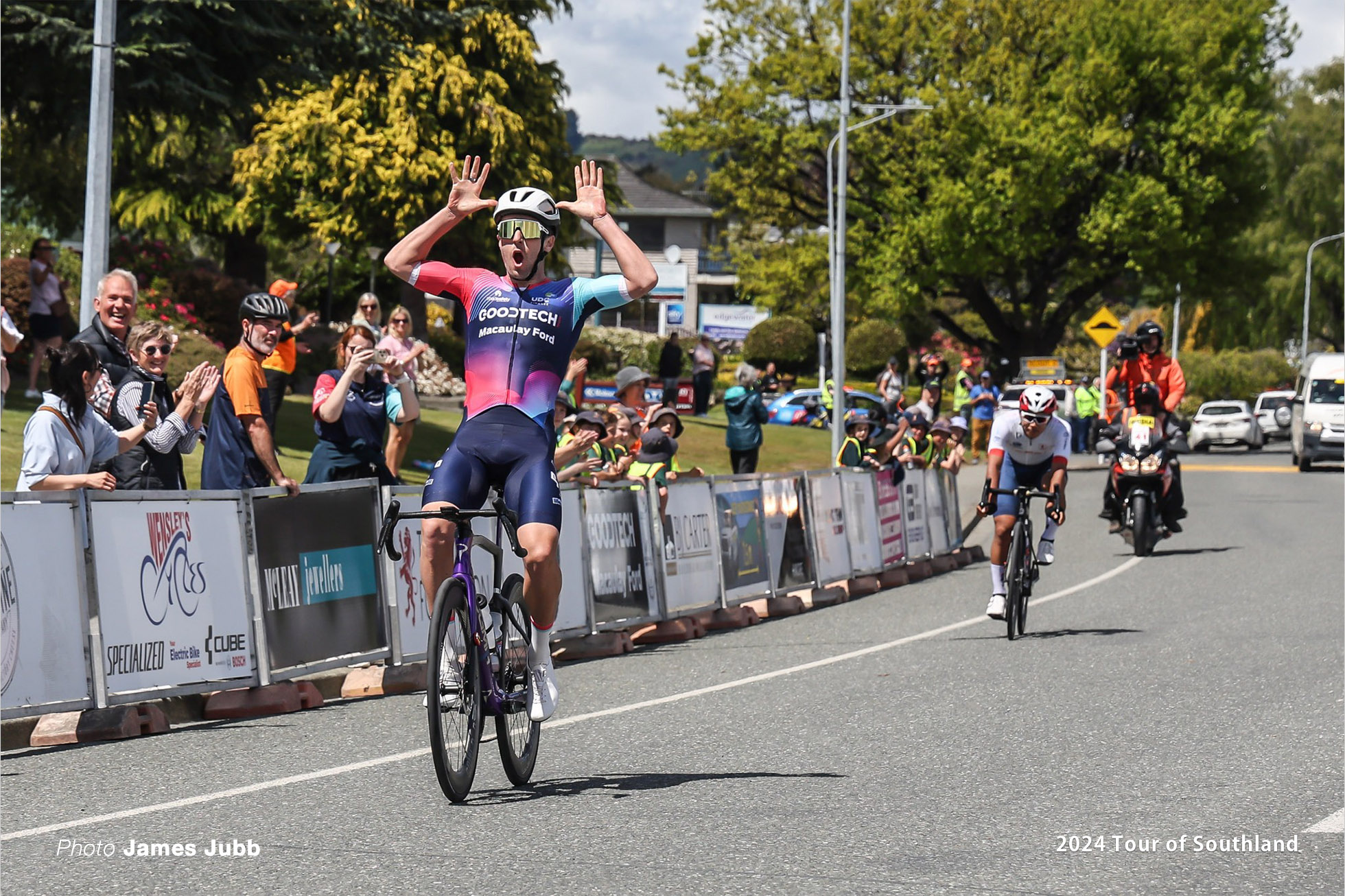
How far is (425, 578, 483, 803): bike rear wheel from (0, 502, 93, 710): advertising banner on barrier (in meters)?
2.64

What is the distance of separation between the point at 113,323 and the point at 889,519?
10060 millimetres

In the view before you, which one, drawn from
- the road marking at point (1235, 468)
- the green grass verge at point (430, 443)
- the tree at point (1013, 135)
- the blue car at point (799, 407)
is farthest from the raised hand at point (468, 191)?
the tree at point (1013, 135)

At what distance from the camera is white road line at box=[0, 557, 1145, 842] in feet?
A: 21.5

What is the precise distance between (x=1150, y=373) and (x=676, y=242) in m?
78.8

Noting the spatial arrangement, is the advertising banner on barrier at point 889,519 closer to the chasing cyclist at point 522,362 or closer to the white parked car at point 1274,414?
the chasing cyclist at point 522,362

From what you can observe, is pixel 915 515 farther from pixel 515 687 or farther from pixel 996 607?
pixel 515 687

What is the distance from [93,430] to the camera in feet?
30.7

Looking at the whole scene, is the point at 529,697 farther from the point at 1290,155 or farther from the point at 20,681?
the point at 1290,155

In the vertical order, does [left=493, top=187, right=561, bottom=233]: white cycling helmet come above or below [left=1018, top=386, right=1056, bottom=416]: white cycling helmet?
above

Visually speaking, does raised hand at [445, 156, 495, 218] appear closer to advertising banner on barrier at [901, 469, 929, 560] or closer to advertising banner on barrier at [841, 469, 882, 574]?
advertising banner on barrier at [841, 469, 882, 574]

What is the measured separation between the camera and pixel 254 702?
375 inches

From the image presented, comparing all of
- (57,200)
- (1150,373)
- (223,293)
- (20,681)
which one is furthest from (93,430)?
(57,200)

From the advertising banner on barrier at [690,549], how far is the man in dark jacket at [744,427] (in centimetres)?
586

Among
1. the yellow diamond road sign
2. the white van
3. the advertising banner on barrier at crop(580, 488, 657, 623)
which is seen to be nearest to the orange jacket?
the advertising banner on barrier at crop(580, 488, 657, 623)
